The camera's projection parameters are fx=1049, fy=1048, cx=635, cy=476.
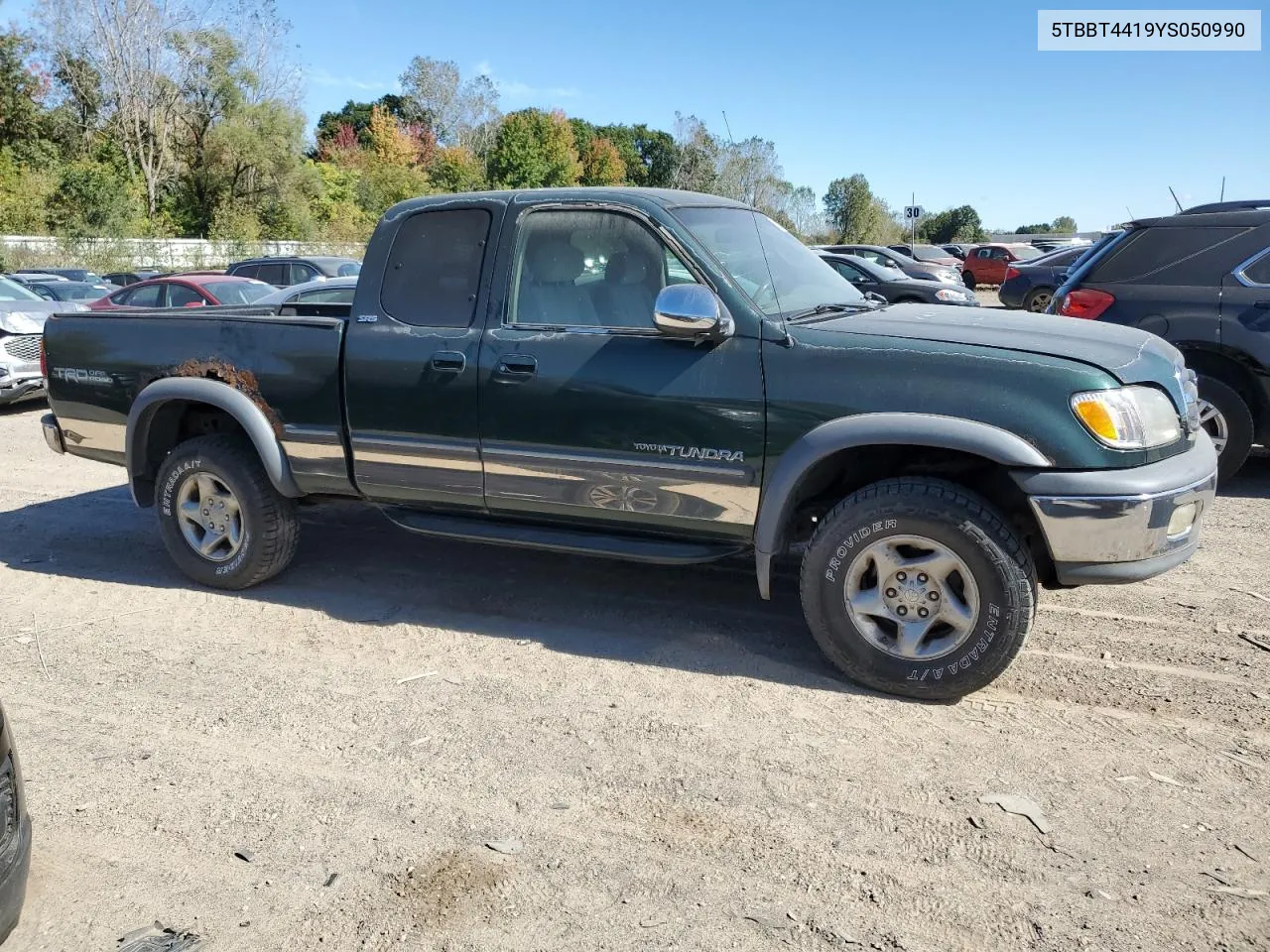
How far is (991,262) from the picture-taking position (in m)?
31.7

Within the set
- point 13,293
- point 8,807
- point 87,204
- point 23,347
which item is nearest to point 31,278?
point 13,293

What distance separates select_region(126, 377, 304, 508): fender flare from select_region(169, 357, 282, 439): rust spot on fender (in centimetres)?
2

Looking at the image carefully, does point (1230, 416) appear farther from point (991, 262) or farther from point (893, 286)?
point (991, 262)

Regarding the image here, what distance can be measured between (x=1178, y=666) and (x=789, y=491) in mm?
1786

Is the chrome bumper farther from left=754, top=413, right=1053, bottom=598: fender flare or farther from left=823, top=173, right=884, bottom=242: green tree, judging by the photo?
left=823, top=173, right=884, bottom=242: green tree

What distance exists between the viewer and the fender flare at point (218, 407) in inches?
206

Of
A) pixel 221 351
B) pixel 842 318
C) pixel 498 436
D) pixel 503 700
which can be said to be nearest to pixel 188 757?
pixel 503 700

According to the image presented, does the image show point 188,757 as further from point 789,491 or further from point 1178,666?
point 1178,666

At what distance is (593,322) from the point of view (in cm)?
458

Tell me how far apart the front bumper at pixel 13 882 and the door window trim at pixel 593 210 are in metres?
2.72

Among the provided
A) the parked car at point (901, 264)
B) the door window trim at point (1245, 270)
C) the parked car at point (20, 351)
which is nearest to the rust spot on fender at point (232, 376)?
the door window trim at point (1245, 270)

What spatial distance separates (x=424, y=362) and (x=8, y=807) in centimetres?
260

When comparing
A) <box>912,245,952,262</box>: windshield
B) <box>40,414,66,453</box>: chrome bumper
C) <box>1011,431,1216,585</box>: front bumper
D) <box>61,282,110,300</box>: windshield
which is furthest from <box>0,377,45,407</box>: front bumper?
<box>912,245,952,262</box>: windshield

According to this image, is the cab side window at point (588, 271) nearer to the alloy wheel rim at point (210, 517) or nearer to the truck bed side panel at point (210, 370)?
the truck bed side panel at point (210, 370)
